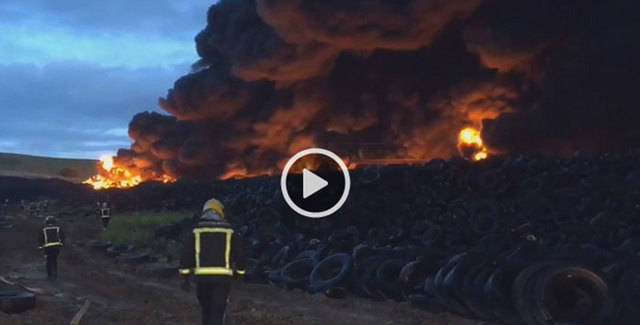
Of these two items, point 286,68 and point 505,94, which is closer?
point 505,94

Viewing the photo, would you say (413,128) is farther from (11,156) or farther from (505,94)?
(11,156)

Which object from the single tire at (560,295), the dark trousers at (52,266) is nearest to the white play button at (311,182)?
the single tire at (560,295)

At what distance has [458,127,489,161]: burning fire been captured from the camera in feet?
155

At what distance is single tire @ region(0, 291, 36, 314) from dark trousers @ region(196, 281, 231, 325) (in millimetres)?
5519

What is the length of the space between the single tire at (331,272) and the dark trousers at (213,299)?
670cm

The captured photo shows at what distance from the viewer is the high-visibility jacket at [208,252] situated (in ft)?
25.1

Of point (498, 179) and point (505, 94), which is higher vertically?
point (505, 94)

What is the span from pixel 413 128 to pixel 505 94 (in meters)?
8.55

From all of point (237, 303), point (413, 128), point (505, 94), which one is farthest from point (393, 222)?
point (413, 128)

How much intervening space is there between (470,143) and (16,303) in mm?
40852

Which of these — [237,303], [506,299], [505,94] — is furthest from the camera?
[505,94]

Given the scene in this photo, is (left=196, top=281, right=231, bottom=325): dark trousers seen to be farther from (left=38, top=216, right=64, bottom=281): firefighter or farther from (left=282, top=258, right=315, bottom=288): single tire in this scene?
(left=38, top=216, right=64, bottom=281): firefighter

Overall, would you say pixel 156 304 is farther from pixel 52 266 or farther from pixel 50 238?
pixel 52 266

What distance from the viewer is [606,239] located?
49.0 feet
